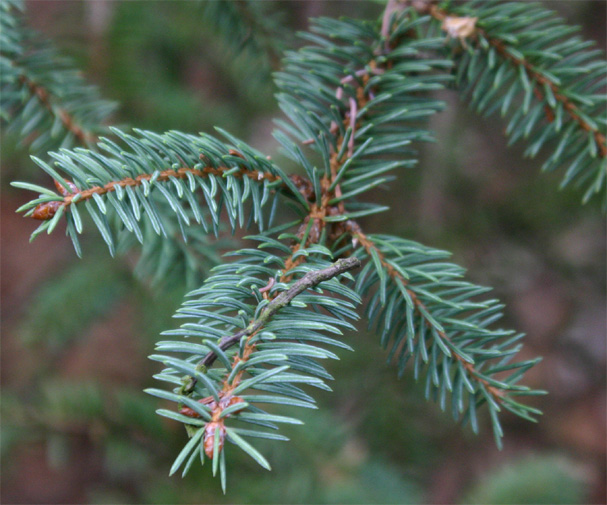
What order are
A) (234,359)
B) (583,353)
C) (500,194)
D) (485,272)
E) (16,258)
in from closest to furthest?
(234,359), (485,272), (500,194), (583,353), (16,258)

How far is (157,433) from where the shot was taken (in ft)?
3.28

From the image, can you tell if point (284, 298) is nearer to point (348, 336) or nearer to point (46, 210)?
point (46, 210)

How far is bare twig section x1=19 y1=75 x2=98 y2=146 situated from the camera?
0.64m

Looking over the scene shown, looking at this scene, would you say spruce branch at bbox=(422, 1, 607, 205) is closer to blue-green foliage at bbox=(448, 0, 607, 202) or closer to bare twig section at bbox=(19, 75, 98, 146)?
blue-green foliage at bbox=(448, 0, 607, 202)

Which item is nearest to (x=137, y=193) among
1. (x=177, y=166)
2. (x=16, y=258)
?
(x=177, y=166)

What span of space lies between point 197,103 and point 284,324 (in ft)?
3.11

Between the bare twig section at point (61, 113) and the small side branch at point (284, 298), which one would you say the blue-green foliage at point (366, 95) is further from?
the bare twig section at point (61, 113)

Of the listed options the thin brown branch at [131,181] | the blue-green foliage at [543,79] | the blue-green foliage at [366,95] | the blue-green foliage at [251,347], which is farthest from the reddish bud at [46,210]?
the blue-green foliage at [543,79]

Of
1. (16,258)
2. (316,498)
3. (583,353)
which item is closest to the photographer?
(316,498)

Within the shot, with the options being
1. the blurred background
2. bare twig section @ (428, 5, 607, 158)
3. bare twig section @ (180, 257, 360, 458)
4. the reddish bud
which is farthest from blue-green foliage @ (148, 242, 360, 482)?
bare twig section @ (428, 5, 607, 158)

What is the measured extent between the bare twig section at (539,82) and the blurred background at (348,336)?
11.1 inches

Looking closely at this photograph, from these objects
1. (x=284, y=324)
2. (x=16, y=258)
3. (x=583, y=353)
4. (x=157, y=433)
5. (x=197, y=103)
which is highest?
(x=197, y=103)

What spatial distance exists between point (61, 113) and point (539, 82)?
60 centimetres

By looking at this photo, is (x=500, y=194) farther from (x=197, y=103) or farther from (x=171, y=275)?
(x=171, y=275)
